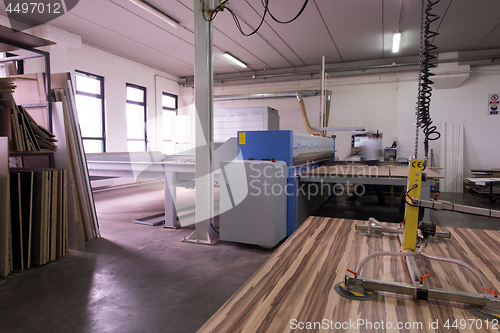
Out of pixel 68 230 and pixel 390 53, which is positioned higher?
pixel 390 53

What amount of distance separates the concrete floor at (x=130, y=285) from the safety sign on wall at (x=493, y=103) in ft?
22.4

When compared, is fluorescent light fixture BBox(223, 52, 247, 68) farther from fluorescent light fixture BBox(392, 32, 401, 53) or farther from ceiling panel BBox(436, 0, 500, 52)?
ceiling panel BBox(436, 0, 500, 52)

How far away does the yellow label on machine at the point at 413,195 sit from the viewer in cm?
98

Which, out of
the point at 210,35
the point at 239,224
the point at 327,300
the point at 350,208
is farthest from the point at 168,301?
the point at 350,208

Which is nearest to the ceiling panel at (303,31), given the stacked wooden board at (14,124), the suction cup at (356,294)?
the stacked wooden board at (14,124)

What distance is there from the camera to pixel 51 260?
2693 mm

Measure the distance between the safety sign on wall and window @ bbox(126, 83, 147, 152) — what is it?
8440 millimetres

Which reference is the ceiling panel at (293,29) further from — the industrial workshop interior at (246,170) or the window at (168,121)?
the window at (168,121)

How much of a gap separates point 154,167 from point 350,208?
11.3 feet

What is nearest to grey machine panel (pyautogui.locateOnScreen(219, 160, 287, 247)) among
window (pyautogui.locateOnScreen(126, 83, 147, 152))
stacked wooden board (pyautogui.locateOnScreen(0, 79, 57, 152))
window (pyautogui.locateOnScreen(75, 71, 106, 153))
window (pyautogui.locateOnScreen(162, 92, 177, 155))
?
stacked wooden board (pyautogui.locateOnScreen(0, 79, 57, 152))

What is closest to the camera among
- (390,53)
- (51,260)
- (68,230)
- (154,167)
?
(51,260)

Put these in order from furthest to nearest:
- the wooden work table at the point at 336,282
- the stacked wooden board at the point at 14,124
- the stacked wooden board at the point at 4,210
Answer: the stacked wooden board at the point at 14,124 → the stacked wooden board at the point at 4,210 → the wooden work table at the point at 336,282

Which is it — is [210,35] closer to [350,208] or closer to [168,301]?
[168,301]

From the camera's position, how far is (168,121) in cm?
873
